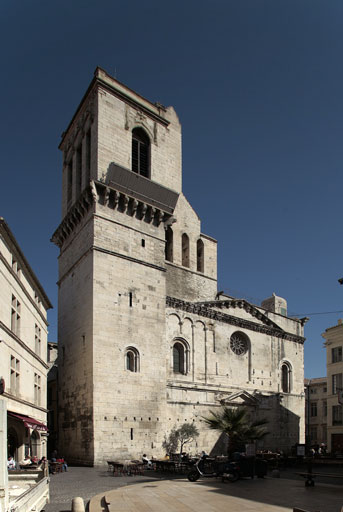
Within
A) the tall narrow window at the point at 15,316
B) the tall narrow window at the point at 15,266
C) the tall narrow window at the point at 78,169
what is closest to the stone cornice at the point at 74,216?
the tall narrow window at the point at 78,169

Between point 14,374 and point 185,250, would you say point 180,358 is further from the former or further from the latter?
point 14,374

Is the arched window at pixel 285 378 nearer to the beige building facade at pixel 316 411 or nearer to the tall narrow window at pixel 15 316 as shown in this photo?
the beige building facade at pixel 316 411

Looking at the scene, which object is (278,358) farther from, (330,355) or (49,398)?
(49,398)

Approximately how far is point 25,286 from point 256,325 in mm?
20020

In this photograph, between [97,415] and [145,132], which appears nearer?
[97,415]

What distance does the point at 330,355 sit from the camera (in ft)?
130

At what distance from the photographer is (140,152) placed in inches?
1264

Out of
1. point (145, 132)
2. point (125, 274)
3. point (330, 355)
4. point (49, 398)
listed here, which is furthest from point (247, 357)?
point (145, 132)

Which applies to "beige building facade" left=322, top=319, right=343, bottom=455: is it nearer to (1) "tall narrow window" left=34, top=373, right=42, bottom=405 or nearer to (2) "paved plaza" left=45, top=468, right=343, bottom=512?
(2) "paved plaza" left=45, top=468, right=343, bottom=512

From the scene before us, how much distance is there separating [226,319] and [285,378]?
28.4ft

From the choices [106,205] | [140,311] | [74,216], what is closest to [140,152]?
[106,205]

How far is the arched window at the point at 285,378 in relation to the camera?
38375 mm

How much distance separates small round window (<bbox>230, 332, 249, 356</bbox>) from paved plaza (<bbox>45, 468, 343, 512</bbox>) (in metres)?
17.8

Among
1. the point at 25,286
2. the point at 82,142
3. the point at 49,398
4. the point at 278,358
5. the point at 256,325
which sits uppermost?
the point at 82,142
